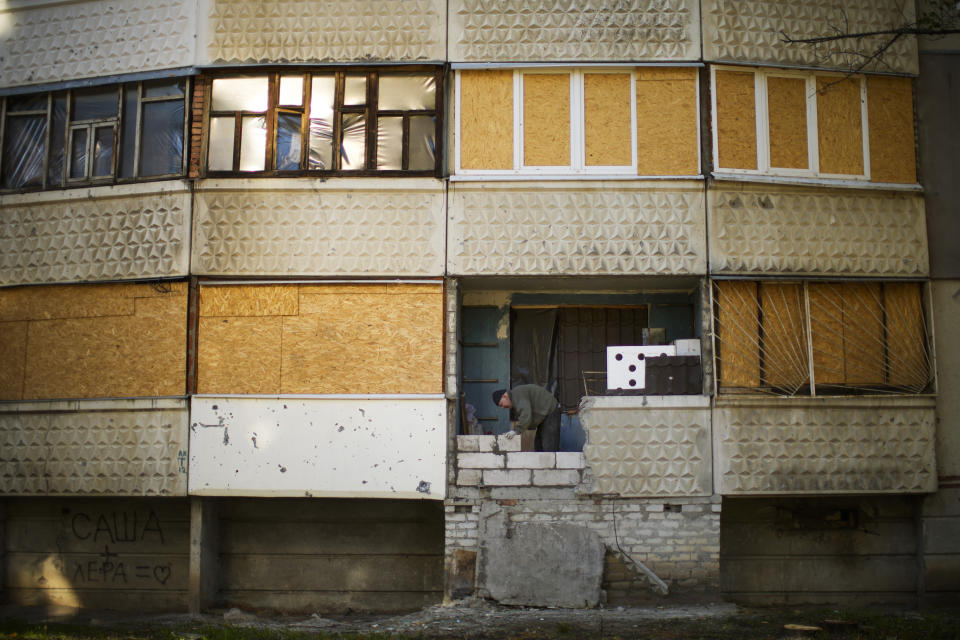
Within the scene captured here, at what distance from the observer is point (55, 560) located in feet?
39.1

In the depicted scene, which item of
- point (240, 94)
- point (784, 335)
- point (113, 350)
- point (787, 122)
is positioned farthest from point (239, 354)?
Result: point (787, 122)

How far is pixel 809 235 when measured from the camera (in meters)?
11.1

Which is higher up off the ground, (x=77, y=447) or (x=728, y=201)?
(x=728, y=201)

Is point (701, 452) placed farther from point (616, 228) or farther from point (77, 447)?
point (77, 447)

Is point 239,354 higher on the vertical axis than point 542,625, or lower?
higher

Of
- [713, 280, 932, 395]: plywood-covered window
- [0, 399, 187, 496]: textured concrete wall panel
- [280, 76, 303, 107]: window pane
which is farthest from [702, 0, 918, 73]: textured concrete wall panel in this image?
[0, 399, 187, 496]: textured concrete wall panel

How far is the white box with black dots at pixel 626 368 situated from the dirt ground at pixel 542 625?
107 inches

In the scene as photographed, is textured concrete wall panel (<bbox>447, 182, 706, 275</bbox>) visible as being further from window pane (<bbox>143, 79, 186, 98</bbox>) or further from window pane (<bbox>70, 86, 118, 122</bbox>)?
window pane (<bbox>70, 86, 118, 122</bbox>)

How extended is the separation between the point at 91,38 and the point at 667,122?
Result: 796 cm

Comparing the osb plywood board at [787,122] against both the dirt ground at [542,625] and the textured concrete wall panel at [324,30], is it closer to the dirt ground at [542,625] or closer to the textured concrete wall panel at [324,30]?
the textured concrete wall panel at [324,30]

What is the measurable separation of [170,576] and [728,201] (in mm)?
8958

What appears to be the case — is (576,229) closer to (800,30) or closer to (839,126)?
(839,126)

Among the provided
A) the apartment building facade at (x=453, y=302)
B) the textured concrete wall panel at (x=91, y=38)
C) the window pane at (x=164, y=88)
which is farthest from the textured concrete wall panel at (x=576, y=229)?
the textured concrete wall panel at (x=91, y=38)

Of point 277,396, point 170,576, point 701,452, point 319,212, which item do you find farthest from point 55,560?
point 701,452
